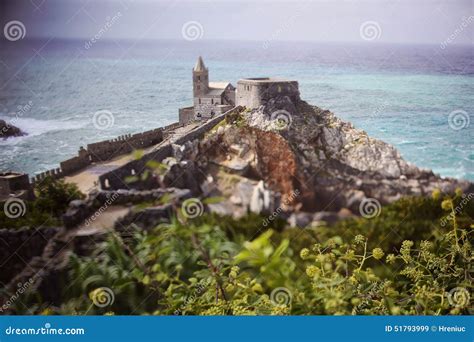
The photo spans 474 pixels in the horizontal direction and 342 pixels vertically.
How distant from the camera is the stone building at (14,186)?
3.48 m

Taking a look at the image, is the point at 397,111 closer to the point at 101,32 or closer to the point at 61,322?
the point at 101,32

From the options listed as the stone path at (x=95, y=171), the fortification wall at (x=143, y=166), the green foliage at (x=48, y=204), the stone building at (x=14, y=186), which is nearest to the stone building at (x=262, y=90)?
the fortification wall at (x=143, y=166)

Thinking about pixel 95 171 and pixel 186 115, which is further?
pixel 186 115

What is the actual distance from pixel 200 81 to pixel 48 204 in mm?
1483

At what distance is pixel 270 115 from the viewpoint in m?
3.62

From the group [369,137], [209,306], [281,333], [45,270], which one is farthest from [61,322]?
[369,137]

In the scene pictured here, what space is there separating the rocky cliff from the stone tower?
0.32 metres

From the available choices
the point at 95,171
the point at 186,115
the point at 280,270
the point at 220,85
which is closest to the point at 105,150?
the point at 95,171

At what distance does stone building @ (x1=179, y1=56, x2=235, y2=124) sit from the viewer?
3.66 m

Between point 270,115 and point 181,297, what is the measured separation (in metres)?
1.66

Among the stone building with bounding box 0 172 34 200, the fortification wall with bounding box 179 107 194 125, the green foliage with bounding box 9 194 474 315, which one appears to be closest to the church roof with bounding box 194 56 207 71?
the fortification wall with bounding box 179 107 194 125

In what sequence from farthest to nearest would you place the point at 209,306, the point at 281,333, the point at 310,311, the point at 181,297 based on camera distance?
the point at 281,333, the point at 209,306, the point at 181,297, the point at 310,311

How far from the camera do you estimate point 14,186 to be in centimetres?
350

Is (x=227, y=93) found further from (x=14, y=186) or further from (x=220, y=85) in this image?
(x=14, y=186)
